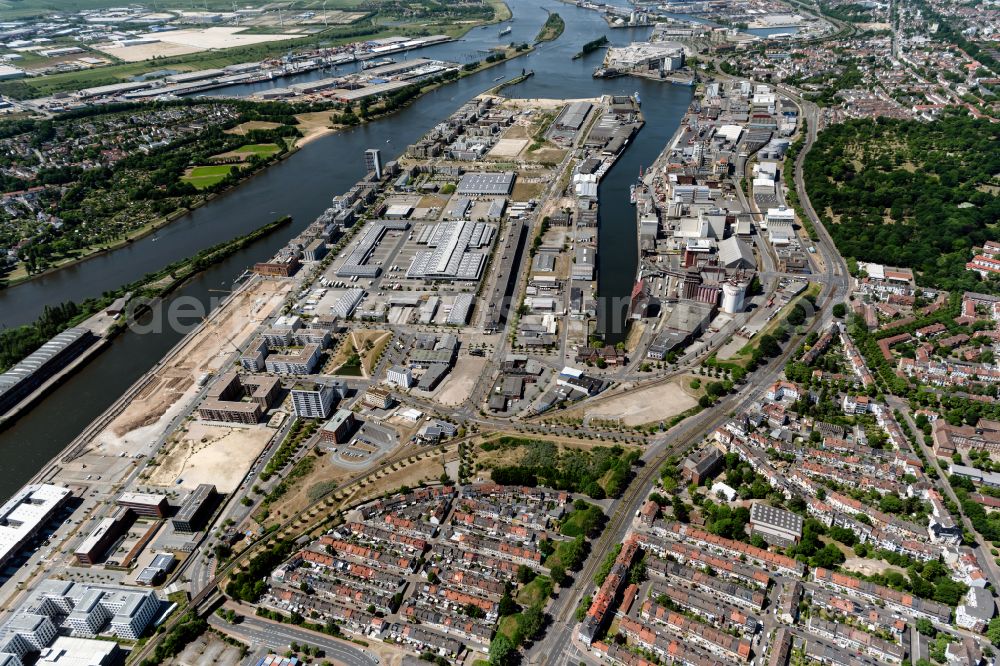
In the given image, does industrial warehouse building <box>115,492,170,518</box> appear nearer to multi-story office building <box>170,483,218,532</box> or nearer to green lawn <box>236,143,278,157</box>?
multi-story office building <box>170,483,218,532</box>

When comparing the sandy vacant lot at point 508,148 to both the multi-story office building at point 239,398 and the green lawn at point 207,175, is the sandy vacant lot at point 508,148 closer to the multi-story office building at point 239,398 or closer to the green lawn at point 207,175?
the green lawn at point 207,175

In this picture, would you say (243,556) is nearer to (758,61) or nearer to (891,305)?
(891,305)

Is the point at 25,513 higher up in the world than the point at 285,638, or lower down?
higher up

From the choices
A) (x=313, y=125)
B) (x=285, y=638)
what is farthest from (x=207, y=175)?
(x=285, y=638)

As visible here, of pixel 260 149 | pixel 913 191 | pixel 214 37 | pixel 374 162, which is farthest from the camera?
pixel 214 37

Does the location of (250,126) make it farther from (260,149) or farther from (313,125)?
(260,149)

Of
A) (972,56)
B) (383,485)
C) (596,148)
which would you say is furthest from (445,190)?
(972,56)

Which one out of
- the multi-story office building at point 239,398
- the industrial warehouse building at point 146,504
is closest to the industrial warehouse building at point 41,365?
the multi-story office building at point 239,398
